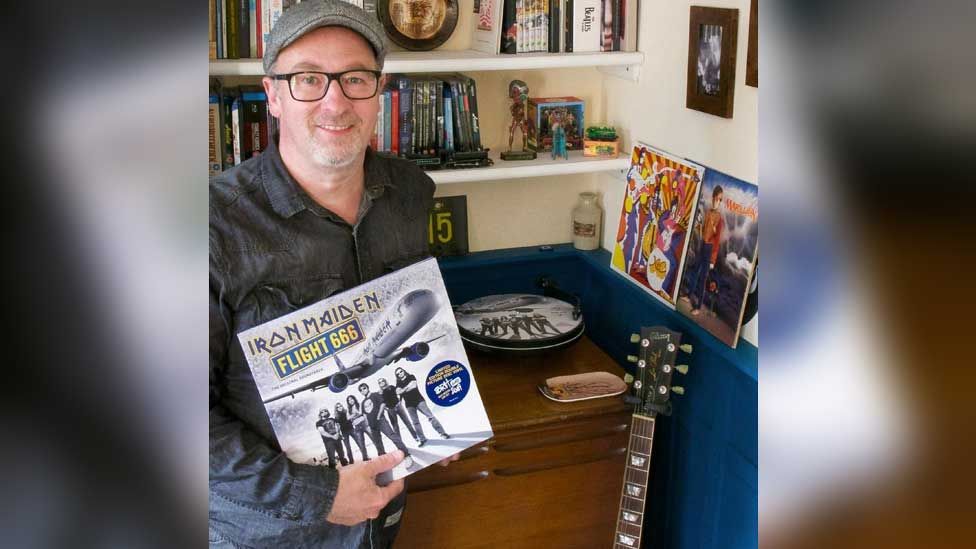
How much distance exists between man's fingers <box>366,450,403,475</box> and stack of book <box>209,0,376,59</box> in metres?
1.08

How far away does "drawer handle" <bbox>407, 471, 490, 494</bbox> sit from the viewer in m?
2.12

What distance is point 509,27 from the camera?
2398 millimetres

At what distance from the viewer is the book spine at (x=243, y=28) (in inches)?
84.4

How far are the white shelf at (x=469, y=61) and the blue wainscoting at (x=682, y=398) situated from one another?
0.60m

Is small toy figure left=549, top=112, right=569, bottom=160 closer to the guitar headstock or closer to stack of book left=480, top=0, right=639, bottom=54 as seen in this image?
stack of book left=480, top=0, right=639, bottom=54

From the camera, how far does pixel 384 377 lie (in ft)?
5.41

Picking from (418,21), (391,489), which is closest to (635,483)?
(391,489)

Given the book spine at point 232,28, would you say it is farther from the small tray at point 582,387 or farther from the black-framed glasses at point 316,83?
the small tray at point 582,387

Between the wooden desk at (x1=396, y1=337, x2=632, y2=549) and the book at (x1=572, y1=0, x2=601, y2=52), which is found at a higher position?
the book at (x1=572, y1=0, x2=601, y2=52)

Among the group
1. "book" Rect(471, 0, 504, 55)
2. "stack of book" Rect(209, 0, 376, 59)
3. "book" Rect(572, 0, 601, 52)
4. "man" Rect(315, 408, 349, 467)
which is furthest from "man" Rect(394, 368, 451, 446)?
"book" Rect(572, 0, 601, 52)

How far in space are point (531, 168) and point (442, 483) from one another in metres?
0.89
